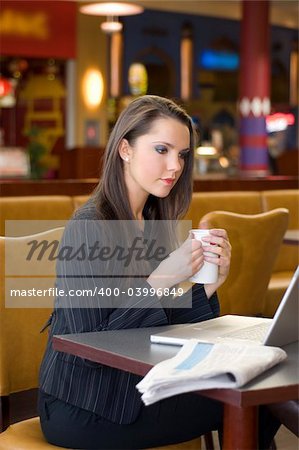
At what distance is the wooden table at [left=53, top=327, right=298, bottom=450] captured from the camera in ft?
4.55

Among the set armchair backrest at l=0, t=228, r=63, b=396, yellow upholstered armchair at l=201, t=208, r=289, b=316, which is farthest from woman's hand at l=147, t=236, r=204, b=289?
yellow upholstered armchair at l=201, t=208, r=289, b=316

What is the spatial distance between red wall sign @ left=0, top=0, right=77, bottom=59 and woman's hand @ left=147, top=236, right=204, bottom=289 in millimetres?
8946

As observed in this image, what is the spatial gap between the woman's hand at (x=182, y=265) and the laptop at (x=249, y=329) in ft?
0.34

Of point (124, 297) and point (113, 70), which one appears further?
point (113, 70)

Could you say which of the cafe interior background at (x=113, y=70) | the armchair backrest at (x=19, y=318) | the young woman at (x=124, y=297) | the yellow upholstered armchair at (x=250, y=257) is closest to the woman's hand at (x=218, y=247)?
the young woman at (x=124, y=297)

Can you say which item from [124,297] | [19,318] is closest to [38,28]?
[19,318]

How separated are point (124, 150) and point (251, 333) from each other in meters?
0.59

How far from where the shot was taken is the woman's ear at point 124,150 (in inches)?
84.1

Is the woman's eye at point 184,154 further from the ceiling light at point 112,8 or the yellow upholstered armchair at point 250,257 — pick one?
the ceiling light at point 112,8

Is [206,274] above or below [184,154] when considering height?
below

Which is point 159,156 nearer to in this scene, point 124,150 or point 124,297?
point 124,150

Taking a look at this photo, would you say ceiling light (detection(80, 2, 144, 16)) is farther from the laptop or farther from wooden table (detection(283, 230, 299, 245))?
the laptop

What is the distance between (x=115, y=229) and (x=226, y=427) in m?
0.71

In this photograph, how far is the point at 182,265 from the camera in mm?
1874
